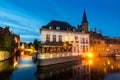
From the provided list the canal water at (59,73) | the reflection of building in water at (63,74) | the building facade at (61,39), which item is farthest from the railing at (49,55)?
the reflection of building in water at (63,74)

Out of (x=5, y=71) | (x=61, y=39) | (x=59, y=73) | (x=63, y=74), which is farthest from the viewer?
(x=61, y=39)

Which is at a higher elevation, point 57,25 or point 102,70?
point 57,25

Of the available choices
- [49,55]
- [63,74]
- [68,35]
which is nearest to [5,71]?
[63,74]

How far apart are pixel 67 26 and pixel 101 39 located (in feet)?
83.6

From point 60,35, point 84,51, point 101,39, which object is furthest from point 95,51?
point 60,35

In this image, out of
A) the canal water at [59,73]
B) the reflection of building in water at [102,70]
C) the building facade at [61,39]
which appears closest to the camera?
the canal water at [59,73]

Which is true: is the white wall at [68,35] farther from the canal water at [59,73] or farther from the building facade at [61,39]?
the canal water at [59,73]

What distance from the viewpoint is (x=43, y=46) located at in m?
32.1

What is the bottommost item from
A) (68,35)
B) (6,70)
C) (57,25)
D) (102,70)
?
(102,70)

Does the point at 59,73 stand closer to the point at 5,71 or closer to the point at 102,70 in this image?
the point at 102,70

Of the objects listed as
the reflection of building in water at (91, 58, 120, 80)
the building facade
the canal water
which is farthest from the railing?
the reflection of building in water at (91, 58, 120, 80)

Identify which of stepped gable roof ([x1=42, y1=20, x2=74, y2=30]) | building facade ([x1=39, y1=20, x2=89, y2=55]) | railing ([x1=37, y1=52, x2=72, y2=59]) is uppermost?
stepped gable roof ([x1=42, y1=20, x2=74, y2=30])

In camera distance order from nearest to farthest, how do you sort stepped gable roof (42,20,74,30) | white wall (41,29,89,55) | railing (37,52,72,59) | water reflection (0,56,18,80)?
water reflection (0,56,18,80) < railing (37,52,72,59) < white wall (41,29,89,55) < stepped gable roof (42,20,74,30)

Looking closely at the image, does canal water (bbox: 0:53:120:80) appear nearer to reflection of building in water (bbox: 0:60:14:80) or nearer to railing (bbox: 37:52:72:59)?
reflection of building in water (bbox: 0:60:14:80)
